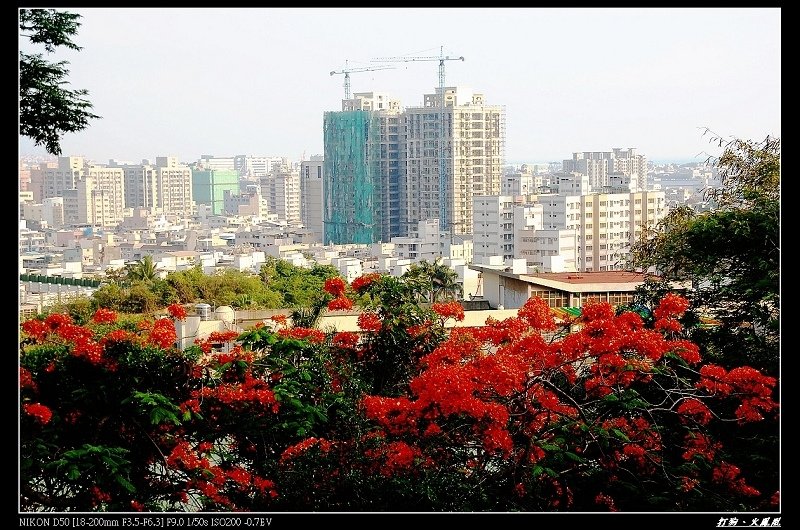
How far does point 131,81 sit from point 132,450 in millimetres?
1475

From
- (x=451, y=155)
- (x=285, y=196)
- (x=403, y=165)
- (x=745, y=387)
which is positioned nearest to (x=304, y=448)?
(x=745, y=387)

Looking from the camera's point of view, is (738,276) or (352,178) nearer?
(738,276)

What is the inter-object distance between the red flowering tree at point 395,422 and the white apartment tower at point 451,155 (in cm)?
2240

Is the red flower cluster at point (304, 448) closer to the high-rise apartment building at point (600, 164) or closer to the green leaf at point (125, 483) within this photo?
the green leaf at point (125, 483)

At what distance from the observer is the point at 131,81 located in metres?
3.54

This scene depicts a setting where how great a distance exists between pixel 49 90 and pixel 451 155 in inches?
936

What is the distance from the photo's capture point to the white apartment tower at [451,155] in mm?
25875

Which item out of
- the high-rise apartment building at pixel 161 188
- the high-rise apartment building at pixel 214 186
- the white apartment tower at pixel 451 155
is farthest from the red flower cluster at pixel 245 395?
the white apartment tower at pixel 451 155

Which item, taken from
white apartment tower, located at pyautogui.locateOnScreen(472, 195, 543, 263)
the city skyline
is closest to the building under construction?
white apartment tower, located at pyautogui.locateOnScreen(472, 195, 543, 263)

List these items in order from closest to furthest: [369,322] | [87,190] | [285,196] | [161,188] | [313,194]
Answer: [369,322], [87,190], [161,188], [313,194], [285,196]

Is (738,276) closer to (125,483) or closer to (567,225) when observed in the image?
(125,483)

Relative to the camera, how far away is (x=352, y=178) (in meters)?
25.3
